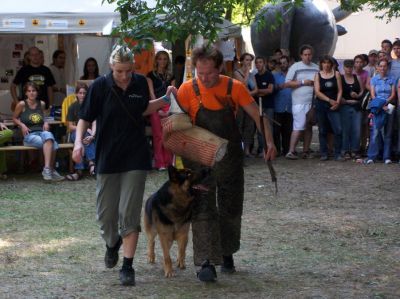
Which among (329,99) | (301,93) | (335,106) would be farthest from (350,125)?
(301,93)

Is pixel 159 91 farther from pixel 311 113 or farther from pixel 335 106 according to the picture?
pixel 335 106

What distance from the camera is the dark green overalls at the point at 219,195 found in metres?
6.59

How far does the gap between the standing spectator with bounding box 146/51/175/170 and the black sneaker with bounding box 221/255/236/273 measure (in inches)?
243

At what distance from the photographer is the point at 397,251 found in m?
7.96

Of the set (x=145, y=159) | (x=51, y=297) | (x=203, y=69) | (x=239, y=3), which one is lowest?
(x=51, y=297)

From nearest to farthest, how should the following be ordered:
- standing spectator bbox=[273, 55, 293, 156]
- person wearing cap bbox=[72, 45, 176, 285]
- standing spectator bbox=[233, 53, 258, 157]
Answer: person wearing cap bbox=[72, 45, 176, 285], standing spectator bbox=[233, 53, 258, 157], standing spectator bbox=[273, 55, 293, 156]

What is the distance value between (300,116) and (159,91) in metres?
2.76

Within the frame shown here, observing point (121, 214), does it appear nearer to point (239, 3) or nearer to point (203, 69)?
point (203, 69)

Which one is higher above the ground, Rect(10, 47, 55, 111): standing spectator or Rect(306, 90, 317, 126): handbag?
Rect(10, 47, 55, 111): standing spectator

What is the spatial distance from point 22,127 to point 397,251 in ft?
22.7

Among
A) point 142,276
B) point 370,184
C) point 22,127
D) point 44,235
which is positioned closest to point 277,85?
point 370,184

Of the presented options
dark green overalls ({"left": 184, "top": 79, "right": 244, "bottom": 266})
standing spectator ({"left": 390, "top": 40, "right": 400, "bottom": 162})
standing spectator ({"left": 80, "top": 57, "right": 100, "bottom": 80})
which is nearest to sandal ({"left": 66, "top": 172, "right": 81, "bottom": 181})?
standing spectator ({"left": 80, "top": 57, "right": 100, "bottom": 80})

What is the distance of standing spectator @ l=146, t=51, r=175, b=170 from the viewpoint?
44.0 ft

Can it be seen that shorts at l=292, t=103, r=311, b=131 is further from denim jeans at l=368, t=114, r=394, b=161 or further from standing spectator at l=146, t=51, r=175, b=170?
standing spectator at l=146, t=51, r=175, b=170
